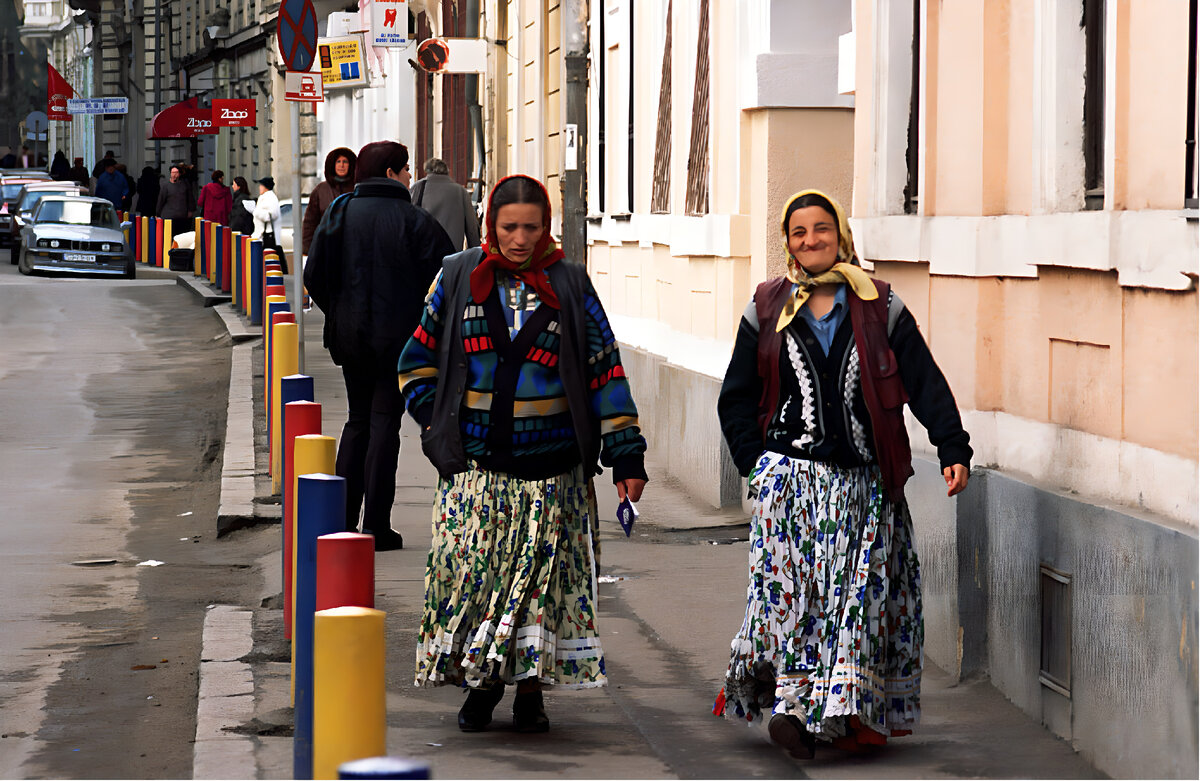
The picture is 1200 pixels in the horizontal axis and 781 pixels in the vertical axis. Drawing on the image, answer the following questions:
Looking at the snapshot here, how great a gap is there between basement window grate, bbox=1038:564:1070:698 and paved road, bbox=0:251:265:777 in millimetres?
2642

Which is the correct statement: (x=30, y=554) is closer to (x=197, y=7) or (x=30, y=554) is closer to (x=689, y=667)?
(x=689, y=667)

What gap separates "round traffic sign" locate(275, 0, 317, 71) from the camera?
15602mm

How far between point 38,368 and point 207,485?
754cm

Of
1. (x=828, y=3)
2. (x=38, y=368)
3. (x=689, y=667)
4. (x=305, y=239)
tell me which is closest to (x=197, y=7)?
(x=38, y=368)

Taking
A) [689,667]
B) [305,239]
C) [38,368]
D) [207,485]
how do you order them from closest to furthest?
[689,667] → [207,485] → [305,239] → [38,368]

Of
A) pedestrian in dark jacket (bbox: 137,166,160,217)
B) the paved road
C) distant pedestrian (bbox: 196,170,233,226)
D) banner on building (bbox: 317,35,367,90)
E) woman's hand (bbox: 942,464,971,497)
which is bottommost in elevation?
the paved road

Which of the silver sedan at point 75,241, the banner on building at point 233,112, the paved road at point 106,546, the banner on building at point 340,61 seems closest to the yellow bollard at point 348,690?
the paved road at point 106,546

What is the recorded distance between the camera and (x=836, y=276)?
6.02 meters

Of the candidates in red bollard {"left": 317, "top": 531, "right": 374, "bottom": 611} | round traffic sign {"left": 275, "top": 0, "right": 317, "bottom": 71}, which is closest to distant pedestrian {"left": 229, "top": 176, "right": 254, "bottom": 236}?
round traffic sign {"left": 275, "top": 0, "right": 317, "bottom": 71}

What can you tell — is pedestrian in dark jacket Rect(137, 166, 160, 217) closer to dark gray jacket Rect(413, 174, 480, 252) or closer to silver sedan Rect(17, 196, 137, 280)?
silver sedan Rect(17, 196, 137, 280)

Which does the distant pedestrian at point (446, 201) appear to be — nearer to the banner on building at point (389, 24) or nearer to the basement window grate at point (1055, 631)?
the banner on building at point (389, 24)

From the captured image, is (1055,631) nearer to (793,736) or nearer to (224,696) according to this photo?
(793,736)

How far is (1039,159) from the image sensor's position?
22.5 feet

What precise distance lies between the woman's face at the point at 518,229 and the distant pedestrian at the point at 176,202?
33848 millimetres
